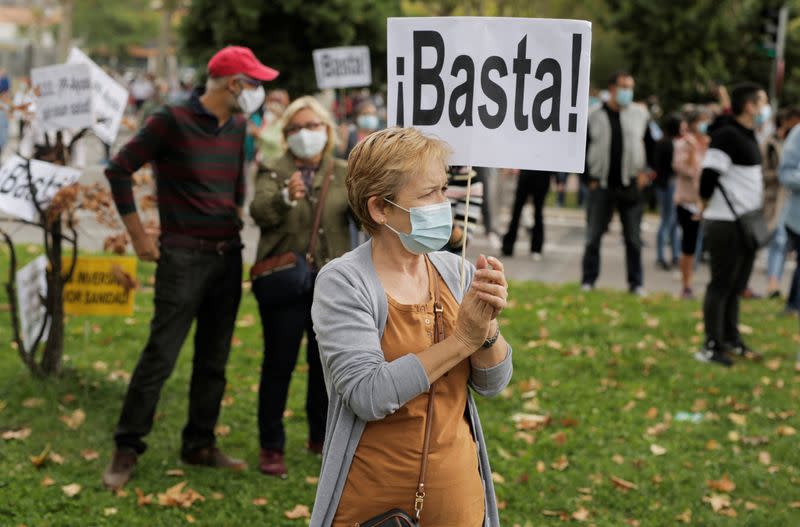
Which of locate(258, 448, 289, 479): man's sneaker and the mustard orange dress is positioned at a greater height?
the mustard orange dress

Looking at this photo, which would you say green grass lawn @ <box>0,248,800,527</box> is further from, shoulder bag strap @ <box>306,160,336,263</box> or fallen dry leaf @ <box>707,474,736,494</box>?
shoulder bag strap @ <box>306,160,336,263</box>

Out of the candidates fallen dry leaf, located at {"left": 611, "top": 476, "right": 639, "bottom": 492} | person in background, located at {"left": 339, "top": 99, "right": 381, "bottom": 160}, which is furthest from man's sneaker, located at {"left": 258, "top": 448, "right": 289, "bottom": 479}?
person in background, located at {"left": 339, "top": 99, "right": 381, "bottom": 160}

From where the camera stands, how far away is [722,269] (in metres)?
8.37

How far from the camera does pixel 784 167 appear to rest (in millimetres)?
8797

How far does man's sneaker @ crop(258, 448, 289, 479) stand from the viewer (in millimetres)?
5914

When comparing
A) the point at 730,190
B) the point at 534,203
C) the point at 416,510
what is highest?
the point at 730,190

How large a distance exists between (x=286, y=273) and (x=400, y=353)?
2.66m

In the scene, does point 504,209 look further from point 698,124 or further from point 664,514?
point 664,514

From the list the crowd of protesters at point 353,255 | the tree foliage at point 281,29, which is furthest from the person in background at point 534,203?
the tree foliage at point 281,29

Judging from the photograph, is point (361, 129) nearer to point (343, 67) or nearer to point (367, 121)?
point (367, 121)

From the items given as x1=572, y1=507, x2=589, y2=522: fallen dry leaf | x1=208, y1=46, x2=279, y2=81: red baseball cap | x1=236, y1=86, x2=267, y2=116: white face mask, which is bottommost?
x1=572, y1=507, x2=589, y2=522: fallen dry leaf

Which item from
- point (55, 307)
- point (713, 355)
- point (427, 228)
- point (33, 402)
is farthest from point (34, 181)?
point (713, 355)

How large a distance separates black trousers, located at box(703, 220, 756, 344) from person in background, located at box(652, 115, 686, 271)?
4.95 metres

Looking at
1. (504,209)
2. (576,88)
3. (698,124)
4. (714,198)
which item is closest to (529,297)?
(714,198)
